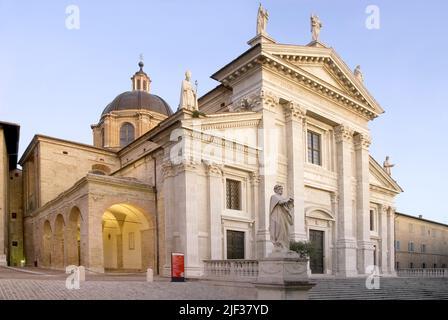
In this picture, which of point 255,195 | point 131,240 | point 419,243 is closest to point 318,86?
point 255,195

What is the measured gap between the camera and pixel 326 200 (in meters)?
26.1

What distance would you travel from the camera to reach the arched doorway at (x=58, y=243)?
83.1ft

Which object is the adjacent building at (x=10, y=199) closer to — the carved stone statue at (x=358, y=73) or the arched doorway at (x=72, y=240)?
the arched doorway at (x=72, y=240)

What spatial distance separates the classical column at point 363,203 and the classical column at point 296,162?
20.3 feet

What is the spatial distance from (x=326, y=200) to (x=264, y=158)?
633 cm

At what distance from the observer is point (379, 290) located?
19.3 metres

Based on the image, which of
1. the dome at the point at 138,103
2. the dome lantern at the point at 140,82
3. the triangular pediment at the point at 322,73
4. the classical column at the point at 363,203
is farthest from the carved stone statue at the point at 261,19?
the dome lantern at the point at 140,82

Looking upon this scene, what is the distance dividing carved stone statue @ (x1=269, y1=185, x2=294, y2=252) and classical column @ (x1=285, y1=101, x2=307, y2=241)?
34.4 ft

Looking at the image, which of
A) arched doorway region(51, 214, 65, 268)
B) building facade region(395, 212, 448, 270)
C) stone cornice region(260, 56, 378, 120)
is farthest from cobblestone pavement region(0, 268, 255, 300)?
building facade region(395, 212, 448, 270)

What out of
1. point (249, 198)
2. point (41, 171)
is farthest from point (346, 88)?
point (41, 171)

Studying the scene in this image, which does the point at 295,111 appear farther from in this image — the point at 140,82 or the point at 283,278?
the point at 140,82

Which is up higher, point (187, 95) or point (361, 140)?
point (187, 95)

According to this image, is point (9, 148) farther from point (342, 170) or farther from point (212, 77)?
point (342, 170)

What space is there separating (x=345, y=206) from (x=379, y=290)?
309 inches
